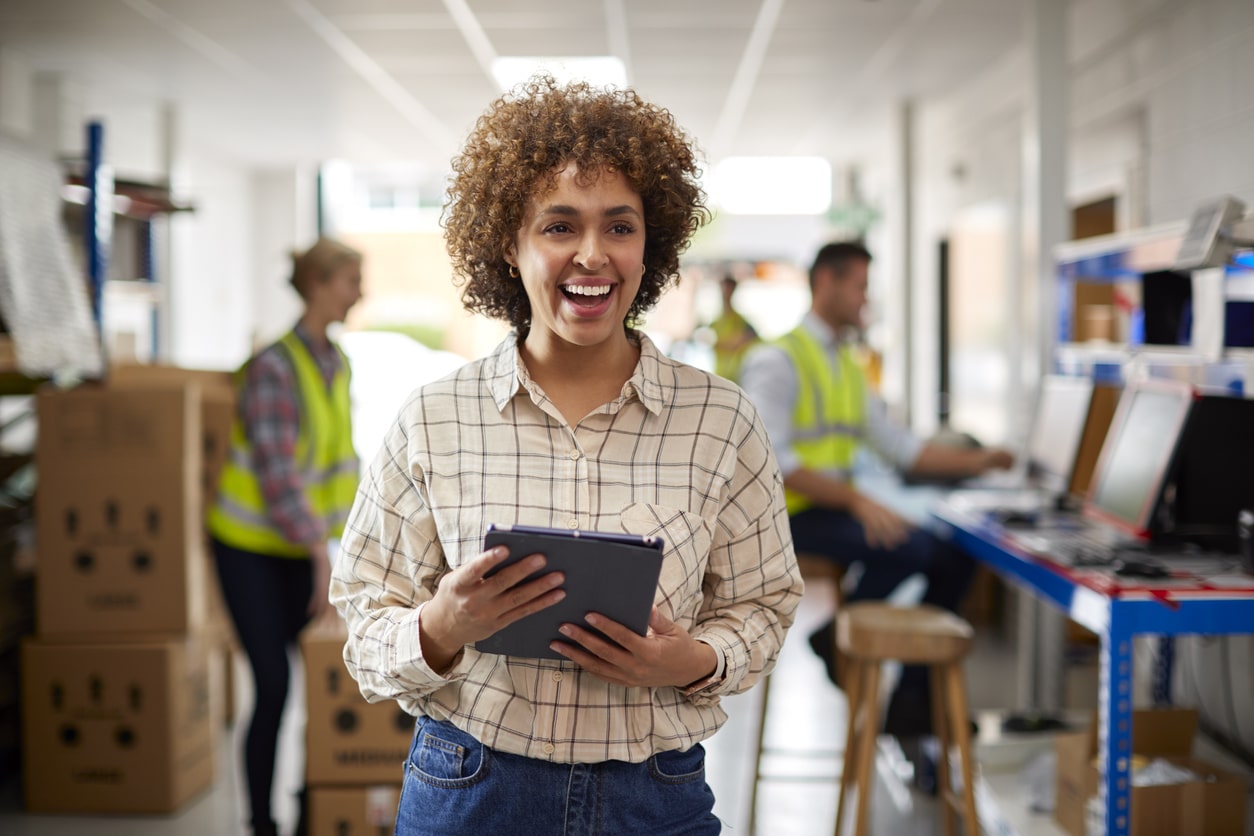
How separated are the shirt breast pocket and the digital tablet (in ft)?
0.38

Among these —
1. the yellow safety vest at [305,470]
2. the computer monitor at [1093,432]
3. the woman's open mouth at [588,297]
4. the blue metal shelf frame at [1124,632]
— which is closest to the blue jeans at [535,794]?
the woman's open mouth at [588,297]

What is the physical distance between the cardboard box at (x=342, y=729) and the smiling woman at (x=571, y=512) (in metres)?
1.63

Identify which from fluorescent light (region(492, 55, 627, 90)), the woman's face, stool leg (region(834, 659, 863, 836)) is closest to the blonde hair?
stool leg (region(834, 659, 863, 836))

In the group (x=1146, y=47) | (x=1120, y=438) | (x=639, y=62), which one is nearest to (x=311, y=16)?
(x=639, y=62)

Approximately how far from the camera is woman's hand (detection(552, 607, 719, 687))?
1.28m

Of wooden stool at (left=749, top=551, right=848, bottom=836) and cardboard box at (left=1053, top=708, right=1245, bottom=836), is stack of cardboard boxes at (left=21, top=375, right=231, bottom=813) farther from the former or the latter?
cardboard box at (left=1053, top=708, right=1245, bottom=836)

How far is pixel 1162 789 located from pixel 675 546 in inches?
67.6

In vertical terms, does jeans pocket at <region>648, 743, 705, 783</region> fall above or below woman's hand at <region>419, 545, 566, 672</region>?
below

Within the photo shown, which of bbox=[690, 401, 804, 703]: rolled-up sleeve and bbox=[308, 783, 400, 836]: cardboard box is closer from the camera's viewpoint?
bbox=[690, 401, 804, 703]: rolled-up sleeve

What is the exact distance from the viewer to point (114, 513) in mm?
3662

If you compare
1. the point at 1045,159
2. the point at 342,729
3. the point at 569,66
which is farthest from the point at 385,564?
the point at 569,66

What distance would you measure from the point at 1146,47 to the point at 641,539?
14.2 ft

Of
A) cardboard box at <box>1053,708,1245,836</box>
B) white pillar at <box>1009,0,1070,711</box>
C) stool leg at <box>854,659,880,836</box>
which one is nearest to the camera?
cardboard box at <box>1053,708,1245,836</box>

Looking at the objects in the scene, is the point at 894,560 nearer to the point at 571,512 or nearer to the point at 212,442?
the point at 212,442
